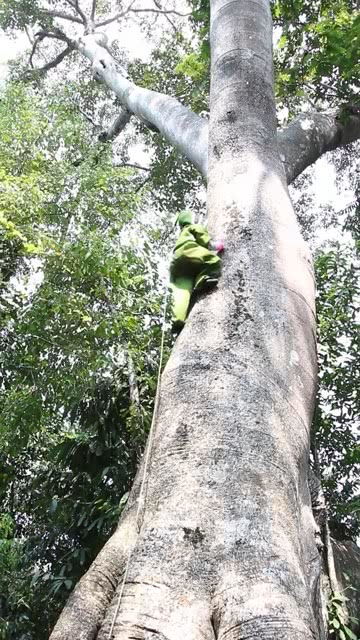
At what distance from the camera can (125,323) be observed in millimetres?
4383

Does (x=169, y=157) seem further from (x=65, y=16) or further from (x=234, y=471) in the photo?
(x=234, y=471)

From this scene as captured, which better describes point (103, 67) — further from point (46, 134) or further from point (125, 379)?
point (125, 379)

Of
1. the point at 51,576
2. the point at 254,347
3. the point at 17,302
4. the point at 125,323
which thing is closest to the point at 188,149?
the point at 125,323

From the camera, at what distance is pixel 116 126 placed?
369 inches

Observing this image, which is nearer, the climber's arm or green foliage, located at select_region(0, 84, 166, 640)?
the climber's arm

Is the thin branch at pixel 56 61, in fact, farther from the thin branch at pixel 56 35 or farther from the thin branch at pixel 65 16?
the thin branch at pixel 65 16

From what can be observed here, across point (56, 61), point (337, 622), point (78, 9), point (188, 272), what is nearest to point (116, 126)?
point (78, 9)

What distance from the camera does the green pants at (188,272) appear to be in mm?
2094

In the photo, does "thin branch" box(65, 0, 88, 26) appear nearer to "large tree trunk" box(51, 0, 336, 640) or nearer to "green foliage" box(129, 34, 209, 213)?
"green foliage" box(129, 34, 209, 213)

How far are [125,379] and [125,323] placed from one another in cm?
94

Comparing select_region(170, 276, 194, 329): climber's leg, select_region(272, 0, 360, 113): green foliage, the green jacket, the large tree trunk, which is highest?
select_region(272, 0, 360, 113): green foliage

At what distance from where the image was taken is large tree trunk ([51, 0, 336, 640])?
1227mm

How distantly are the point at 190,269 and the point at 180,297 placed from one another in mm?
109

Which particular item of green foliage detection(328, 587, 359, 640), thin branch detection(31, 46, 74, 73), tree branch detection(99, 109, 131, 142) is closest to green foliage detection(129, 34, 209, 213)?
tree branch detection(99, 109, 131, 142)
